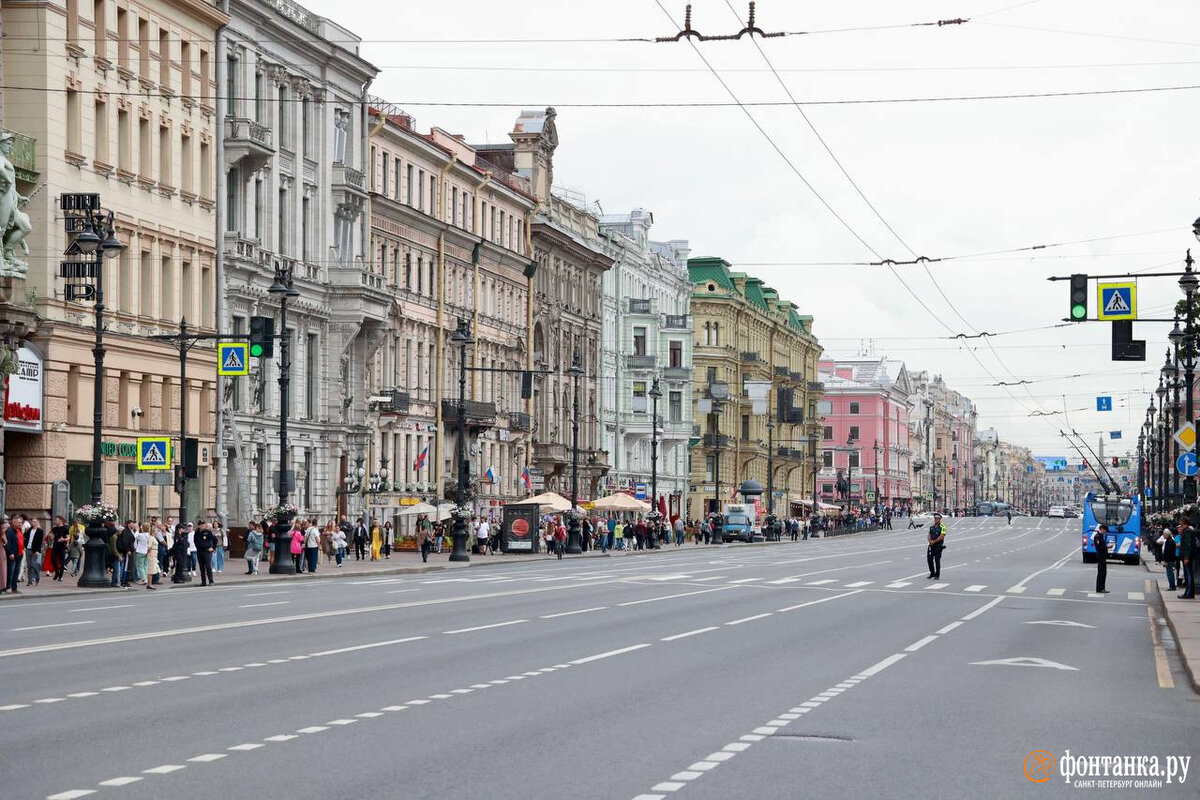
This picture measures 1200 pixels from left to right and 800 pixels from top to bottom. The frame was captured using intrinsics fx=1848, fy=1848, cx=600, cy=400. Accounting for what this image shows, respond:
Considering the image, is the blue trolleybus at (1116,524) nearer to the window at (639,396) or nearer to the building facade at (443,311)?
the building facade at (443,311)

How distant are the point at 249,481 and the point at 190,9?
1526cm

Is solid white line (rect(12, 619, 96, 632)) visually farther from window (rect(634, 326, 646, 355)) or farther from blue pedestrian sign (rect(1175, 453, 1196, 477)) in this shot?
window (rect(634, 326, 646, 355))

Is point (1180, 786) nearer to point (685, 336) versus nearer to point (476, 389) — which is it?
point (476, 389)

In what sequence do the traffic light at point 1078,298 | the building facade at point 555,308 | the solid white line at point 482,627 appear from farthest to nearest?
the building facade at point 555,308 → the traffic light at point 1078,298 → the solid white line at point 482,627

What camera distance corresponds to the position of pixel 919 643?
23.8 metres

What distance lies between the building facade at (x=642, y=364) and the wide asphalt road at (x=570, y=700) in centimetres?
7767

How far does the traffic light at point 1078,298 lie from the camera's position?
3328cm

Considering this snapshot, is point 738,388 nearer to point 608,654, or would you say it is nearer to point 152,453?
point 152,453

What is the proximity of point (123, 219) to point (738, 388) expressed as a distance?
8668 cm

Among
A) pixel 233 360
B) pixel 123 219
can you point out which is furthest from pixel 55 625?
pixel 123 219

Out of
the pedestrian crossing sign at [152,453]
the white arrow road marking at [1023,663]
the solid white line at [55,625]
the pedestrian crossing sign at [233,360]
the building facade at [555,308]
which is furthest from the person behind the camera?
the building facade at [555,308]

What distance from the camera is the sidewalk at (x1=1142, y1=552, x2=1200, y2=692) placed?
783 inches

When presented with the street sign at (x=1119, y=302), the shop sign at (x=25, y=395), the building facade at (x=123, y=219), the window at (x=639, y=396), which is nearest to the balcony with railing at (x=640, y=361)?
the window at (x=639, y=396)

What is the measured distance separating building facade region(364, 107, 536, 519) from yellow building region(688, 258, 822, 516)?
98.2 ft
